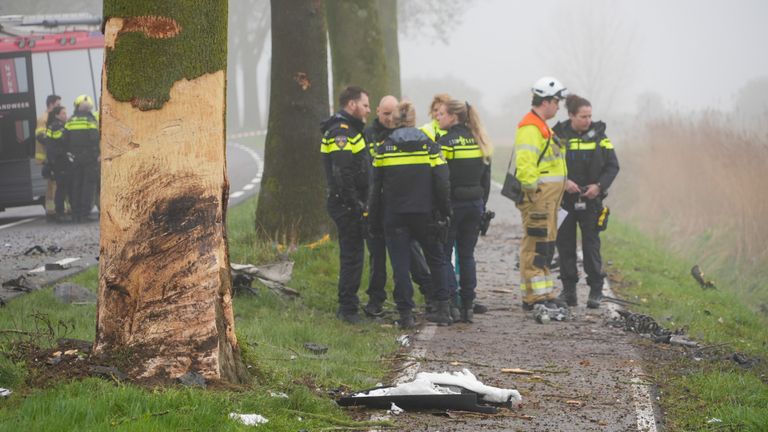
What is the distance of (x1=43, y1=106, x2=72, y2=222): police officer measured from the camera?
17.8 m

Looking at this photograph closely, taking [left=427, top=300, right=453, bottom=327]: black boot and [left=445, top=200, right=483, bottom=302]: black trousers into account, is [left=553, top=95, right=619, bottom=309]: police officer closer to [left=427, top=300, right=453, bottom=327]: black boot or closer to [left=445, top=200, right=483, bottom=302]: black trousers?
[left=445, top=200, right=483, bottom=302]: black trousers

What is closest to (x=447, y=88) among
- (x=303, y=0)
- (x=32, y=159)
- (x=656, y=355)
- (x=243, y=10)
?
(x=243, y=10)

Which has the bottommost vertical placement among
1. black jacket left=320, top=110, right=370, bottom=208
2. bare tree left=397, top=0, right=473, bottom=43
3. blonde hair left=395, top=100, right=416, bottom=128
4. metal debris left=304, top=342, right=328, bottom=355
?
metal debris left=304, top=342, right=328, bottom=355

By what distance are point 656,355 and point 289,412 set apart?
3.71 meters

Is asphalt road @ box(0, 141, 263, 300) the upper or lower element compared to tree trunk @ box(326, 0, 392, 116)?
lower

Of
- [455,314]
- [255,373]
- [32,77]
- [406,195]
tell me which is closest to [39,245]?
[32,77]

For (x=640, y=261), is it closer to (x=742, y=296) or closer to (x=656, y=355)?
(x=742, y=296)

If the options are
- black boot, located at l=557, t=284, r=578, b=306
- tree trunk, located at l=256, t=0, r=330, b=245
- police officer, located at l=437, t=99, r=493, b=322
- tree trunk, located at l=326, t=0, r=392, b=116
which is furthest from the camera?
tree trunk, located at l=326, t=0, r=392, b=116

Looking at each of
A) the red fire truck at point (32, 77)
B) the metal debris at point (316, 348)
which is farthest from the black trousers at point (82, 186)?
the metal debris at point (316, 348)

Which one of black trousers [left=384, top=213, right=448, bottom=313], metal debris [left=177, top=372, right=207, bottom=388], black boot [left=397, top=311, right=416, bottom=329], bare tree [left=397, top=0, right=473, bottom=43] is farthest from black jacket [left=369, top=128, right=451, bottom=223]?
bare tree [left=397, top=0, right=473, bottom=43]

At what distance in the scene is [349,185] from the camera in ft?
32.0

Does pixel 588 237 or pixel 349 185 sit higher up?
pixel 349 185

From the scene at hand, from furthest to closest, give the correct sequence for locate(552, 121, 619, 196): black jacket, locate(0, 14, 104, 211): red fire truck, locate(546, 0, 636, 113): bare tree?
locate(546, 0, 636, 113): bare tree → locate(0, 14, 104, 211): red fire truck → locate(552, 121, 619, 196): black jacket

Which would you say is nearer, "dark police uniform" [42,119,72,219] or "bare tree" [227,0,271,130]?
"dark police uniform" [42,119,72,219]
